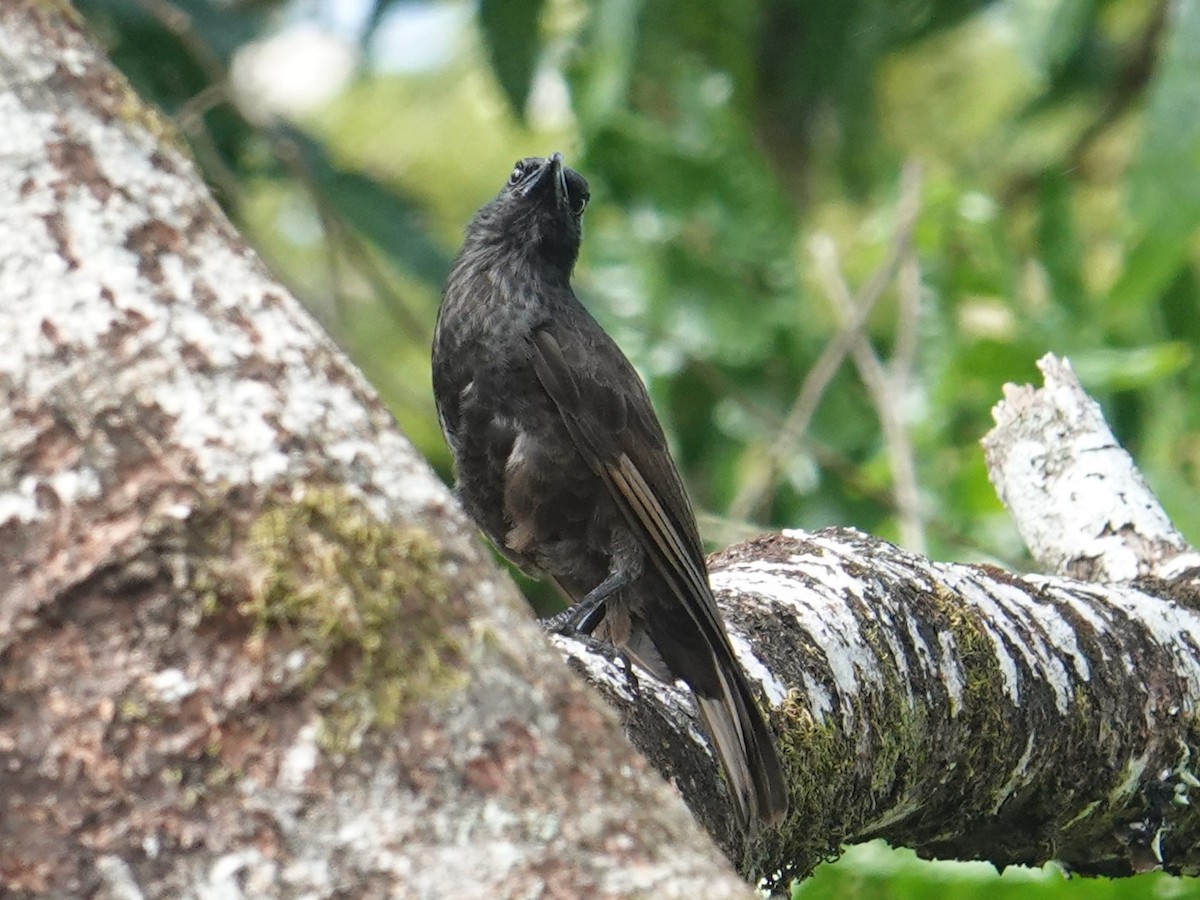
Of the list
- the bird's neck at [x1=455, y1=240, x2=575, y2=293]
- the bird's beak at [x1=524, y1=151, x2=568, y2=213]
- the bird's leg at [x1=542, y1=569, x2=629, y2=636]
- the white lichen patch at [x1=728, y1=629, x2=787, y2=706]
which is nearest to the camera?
the white lichen patch at [x1=728, y1=629, x2=787, y2=706]

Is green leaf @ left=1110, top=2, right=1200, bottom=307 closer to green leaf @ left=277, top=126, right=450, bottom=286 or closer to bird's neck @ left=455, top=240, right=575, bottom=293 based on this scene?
green leaf @ left=277, top=126, right=450, bottom=286

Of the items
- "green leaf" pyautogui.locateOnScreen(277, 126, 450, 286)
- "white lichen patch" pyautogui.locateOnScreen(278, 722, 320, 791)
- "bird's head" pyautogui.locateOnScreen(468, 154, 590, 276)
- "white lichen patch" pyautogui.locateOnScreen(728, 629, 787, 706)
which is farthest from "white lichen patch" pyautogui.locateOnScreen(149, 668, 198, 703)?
"green leaf" pyautogui.locateOnScreen(277, 126, 450, 286)

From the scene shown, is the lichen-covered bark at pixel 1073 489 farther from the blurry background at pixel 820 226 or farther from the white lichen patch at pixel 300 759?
the white lichen patch at pixel 300 759

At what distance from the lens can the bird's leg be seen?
3303 mm

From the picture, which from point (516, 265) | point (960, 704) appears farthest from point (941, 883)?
point (516, 265)

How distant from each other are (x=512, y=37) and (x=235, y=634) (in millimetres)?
5632

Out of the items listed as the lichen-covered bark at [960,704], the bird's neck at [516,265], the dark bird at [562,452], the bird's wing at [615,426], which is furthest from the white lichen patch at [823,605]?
the bird's neck at [516,265]

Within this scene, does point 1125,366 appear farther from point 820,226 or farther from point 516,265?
point 820,226

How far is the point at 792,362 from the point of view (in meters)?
6.97

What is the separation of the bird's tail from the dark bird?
572 mm

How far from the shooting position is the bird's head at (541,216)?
13.2 feet

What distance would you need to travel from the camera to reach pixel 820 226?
9547 millimetres

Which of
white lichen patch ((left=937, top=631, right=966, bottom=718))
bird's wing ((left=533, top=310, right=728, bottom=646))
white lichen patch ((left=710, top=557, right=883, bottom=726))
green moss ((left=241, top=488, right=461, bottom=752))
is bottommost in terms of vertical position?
green moss ((left=241, top=488, right=461, bottom=752))

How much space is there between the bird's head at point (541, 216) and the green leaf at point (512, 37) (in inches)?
98.3
